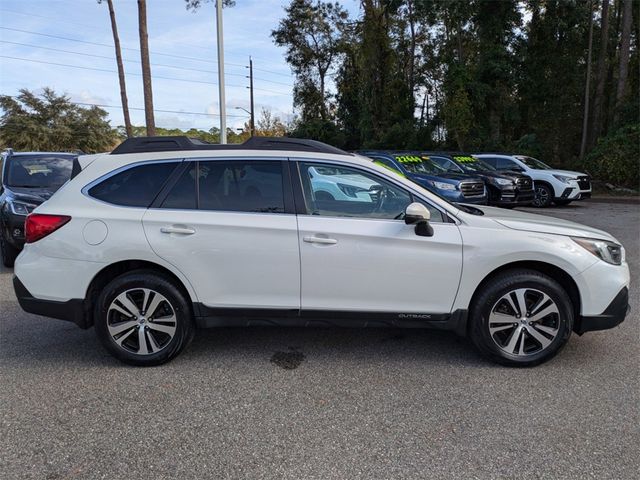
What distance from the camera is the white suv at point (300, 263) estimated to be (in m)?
3.71

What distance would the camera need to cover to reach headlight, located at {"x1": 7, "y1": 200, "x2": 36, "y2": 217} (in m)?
7.07

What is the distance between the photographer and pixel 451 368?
384 centimetres

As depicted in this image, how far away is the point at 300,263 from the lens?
3.72 metres

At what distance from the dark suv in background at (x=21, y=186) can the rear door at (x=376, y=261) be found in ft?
17.3

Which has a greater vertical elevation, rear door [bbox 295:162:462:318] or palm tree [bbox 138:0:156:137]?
palm tree [bbox 138:0:156:137]

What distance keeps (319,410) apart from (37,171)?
7.28 m

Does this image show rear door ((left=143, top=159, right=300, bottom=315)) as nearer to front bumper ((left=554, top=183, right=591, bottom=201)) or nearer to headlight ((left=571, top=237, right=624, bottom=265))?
headlight ((left=571, top=237, right=624, bottom=265))

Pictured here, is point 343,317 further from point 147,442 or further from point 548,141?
point 548,141

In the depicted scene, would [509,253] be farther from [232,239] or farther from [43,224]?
[43,224]

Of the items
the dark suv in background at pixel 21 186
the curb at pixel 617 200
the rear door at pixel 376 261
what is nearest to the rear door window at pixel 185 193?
the rear door at pixel 376 261

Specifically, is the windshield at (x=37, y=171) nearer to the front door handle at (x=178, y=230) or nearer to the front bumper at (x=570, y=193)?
the front door handle at (x=178, y=230)

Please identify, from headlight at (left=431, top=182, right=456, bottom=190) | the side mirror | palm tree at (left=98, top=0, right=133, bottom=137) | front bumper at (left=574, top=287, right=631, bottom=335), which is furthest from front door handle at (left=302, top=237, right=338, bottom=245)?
palm tree at (left=98, top=0, right=133, bottom=137)

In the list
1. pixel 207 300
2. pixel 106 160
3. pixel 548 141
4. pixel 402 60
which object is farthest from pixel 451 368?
pixel 402 60

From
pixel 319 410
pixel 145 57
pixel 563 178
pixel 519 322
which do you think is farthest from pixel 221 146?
pixel 145 57
